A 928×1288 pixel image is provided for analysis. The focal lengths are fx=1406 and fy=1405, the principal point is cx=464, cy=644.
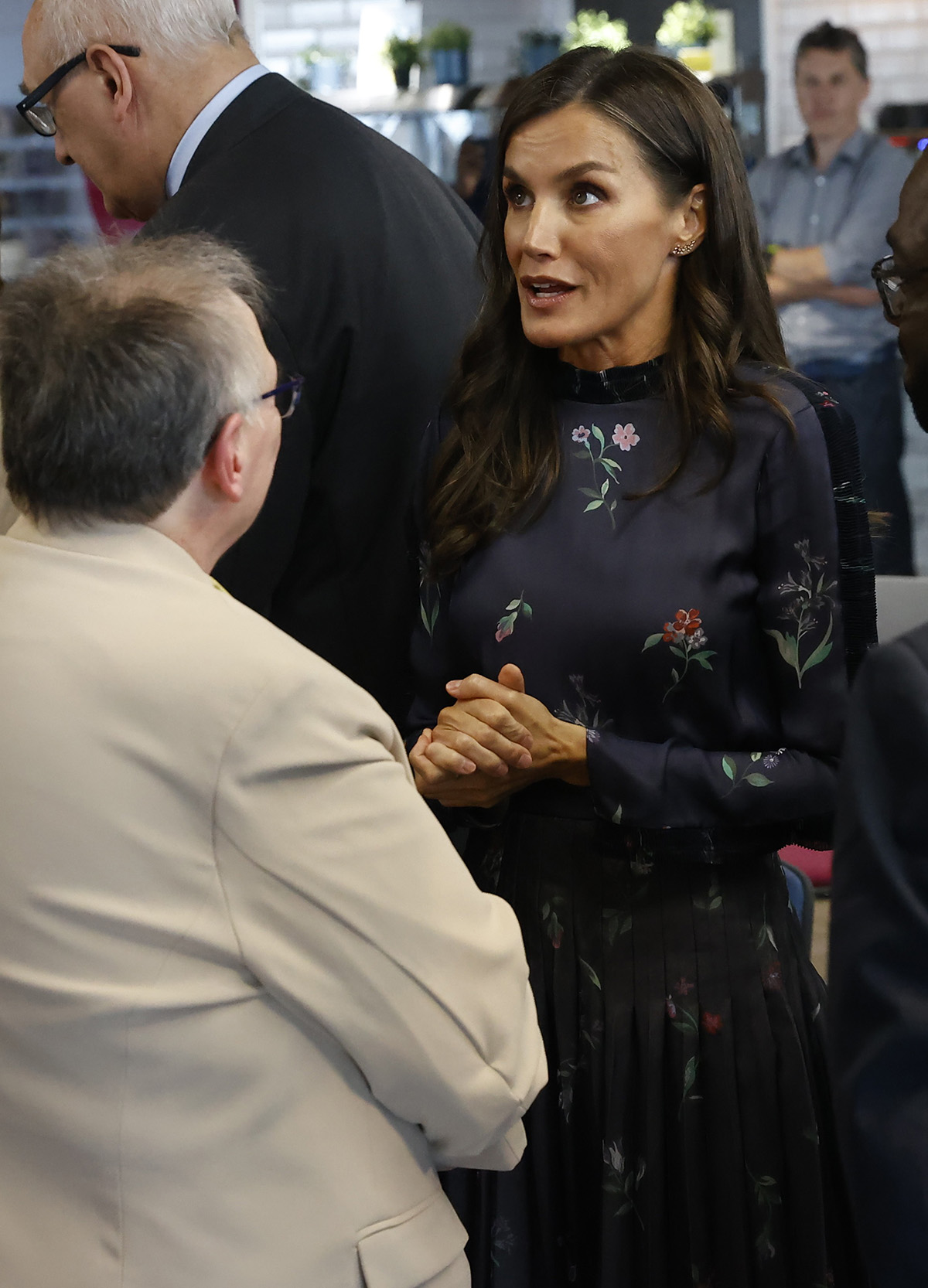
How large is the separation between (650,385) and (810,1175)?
98cm

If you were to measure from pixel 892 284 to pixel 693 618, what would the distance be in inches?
19.6

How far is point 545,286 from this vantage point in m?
1.75

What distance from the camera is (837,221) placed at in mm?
5680

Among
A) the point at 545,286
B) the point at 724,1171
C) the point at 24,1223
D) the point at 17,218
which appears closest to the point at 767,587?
the point at 545,286

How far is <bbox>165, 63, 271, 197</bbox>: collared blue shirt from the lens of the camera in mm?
2168

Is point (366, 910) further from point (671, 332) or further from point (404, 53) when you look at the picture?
point (404, 53)

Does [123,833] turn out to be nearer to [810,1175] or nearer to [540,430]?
[540,430]

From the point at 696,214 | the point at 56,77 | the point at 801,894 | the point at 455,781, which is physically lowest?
the point at 801,894

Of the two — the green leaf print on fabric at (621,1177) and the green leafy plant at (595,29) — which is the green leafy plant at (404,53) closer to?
the green leafy plant at (595,29)

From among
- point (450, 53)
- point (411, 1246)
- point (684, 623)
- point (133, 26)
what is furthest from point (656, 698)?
point (450, 53)

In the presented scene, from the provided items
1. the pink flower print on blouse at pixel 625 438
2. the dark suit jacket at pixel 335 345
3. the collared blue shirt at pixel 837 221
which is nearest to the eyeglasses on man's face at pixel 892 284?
the pink flower print on blouse at pixel 625 438

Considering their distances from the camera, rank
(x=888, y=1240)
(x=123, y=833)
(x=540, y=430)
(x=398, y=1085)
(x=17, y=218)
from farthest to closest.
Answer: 1. (x=17, y=218)
2. (x=540, y=430)
3. (x=398, y=1085)
4. (x=123, y=833)
5. (x=888, y=1240)

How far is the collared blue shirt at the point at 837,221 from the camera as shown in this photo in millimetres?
5613

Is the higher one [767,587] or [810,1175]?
[767,587]
